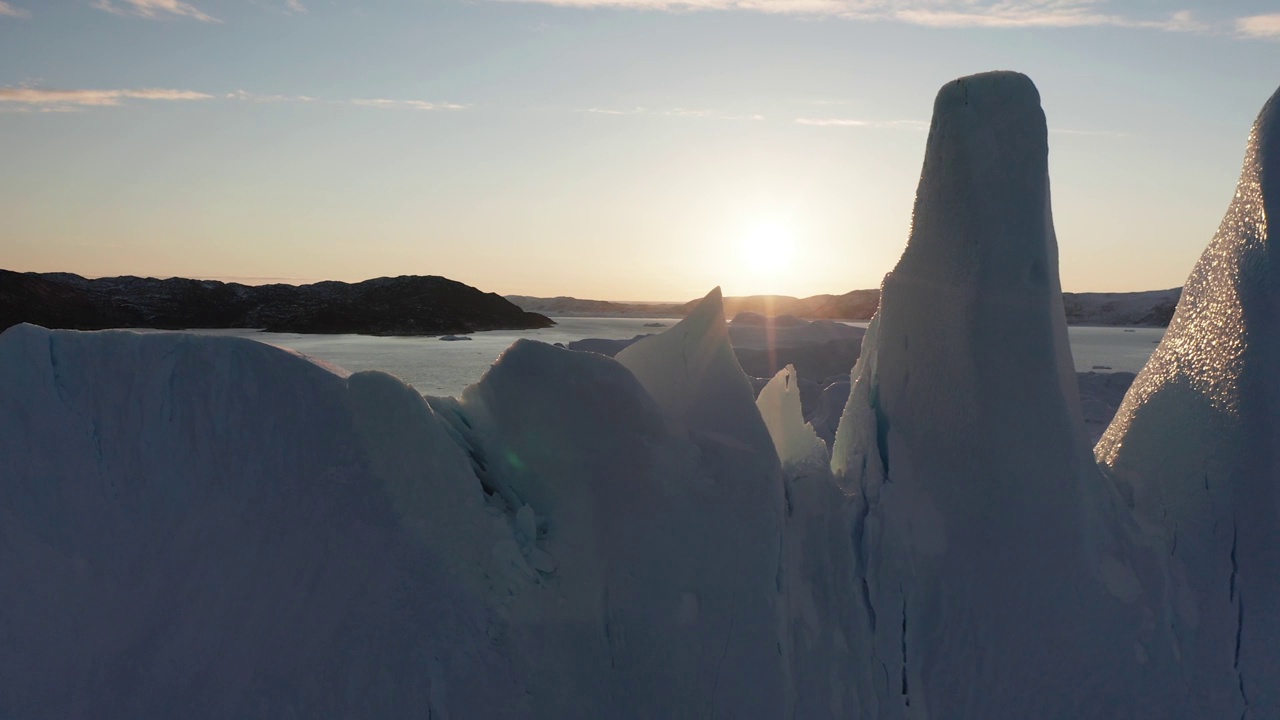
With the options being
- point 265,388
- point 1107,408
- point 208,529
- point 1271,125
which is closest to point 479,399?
point 265,388

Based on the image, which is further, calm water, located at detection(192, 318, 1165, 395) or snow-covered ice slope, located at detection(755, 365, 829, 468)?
calm water, located at detection(192, 318, 1165, 395)

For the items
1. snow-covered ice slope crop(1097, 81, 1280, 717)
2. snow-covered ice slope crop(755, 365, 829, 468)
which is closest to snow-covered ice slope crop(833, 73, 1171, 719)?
snow-covered ice slope crop(755, 365, 829, 468)

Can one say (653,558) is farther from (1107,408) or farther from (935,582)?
(1107,408)

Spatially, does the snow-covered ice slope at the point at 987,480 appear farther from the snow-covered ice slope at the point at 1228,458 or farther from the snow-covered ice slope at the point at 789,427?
the snow-covered ice slope at the point at 1228,458

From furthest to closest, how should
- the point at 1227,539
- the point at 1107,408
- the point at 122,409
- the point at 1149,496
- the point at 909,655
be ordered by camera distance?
the point at 1107,408 → the point at 1149,496 → the point at 1227,539 → the point at 909,655 → the point at 122,409

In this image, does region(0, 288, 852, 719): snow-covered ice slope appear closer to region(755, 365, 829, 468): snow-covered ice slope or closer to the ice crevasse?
the ice crevasse
